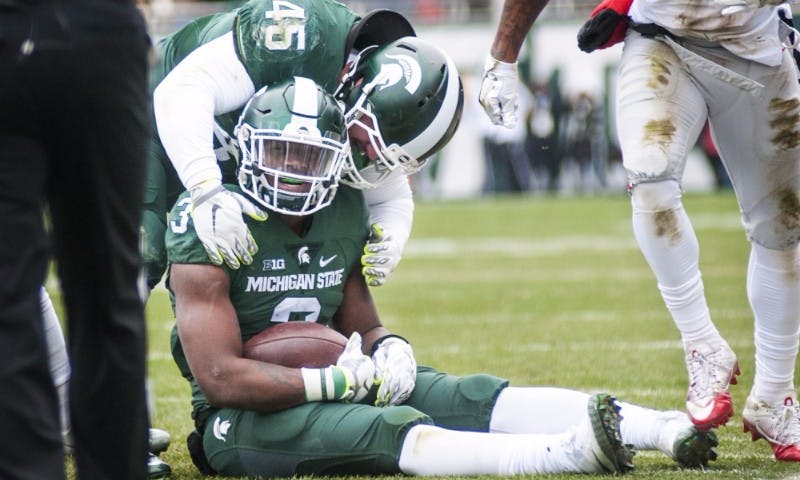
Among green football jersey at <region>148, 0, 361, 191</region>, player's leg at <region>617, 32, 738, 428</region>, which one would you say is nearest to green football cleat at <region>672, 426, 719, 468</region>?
player's leg at <region>617, 32, 738, 428</region>

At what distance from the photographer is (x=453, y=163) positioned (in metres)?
21.2

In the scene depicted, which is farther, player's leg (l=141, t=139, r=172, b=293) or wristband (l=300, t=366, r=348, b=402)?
player's leg (l=141, t=139, r=172, b=293)

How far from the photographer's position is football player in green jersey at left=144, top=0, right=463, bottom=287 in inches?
146

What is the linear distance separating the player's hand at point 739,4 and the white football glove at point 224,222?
1.42m

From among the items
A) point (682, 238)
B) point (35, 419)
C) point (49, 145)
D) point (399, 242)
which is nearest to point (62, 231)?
point (49, 145)

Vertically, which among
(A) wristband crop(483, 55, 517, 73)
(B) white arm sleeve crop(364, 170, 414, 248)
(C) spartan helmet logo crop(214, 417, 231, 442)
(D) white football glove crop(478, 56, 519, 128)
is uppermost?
(A) wristband crop(483, 55, 517, 73)

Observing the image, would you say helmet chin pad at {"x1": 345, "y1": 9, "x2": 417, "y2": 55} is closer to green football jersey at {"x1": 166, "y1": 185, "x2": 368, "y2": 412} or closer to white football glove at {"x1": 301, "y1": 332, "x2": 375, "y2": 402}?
green football jersey at {"x1": 166, "y1": 185, "x2": 368, "y2": 412}

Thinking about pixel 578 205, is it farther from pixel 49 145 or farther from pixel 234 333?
pixel 49 145

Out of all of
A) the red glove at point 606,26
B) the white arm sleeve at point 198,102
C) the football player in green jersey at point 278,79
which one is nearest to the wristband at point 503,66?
the football player in green jersey at point 278,79

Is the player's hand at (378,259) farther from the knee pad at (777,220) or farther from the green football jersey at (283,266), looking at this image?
the knee pad at (777,220)

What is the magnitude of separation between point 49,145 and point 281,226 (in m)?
1.36

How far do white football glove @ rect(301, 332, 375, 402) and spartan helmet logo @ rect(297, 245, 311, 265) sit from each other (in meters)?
0.27

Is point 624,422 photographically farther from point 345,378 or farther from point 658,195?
point 345,378

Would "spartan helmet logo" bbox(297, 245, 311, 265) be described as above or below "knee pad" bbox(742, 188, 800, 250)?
below
